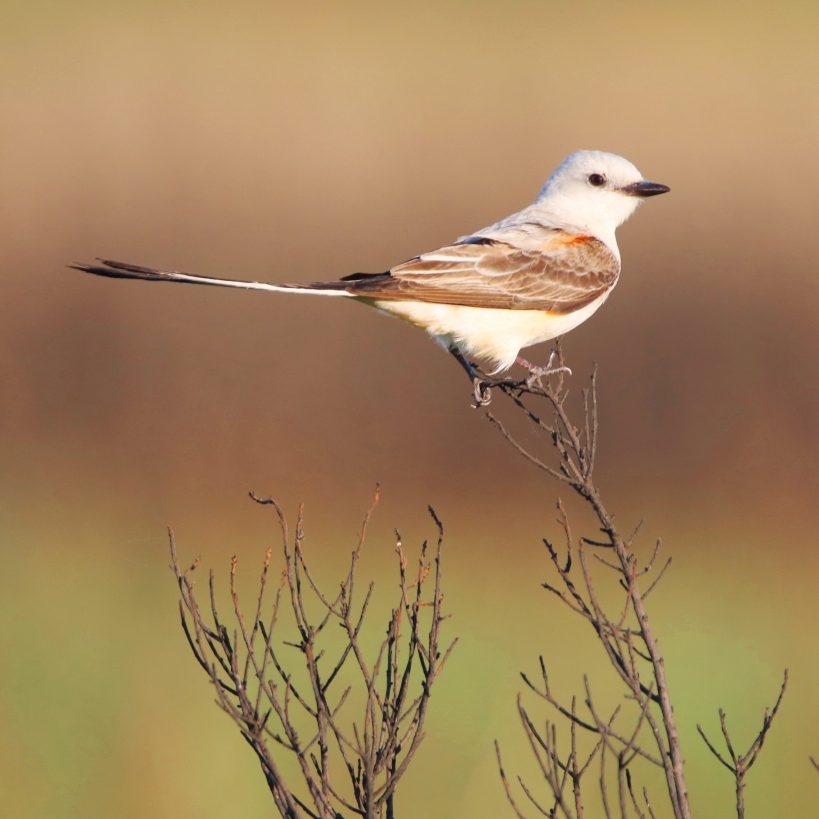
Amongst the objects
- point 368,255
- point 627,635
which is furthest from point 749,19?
point 627,635

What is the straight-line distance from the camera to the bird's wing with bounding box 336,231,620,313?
5109 mm

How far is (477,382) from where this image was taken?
17.0ft

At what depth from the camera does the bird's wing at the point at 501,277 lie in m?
5.11

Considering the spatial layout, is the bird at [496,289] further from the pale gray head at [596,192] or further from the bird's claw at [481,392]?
the pale gray head at [596,192]

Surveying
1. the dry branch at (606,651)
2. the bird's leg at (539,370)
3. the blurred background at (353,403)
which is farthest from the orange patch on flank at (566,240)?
the blurred background at (353,403)

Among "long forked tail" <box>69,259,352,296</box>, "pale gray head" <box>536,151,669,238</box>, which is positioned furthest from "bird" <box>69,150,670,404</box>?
"long forked tail" <box>69,259,352,296</box>

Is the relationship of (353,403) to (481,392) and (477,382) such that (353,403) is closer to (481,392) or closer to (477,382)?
(481,392)

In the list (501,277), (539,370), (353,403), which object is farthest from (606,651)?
(353,403)

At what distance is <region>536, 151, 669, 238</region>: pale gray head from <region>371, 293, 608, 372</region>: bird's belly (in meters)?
0.78

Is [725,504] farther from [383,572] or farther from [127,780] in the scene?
[127,780]

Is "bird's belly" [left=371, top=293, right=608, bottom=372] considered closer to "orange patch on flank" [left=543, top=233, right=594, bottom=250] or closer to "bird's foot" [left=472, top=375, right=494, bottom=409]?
"bird's foot" [left=472, top=375, right=494, bottom=409]

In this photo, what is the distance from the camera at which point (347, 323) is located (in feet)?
33.2

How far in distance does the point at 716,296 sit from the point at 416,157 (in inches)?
116

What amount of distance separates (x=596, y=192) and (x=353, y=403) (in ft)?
12.7
